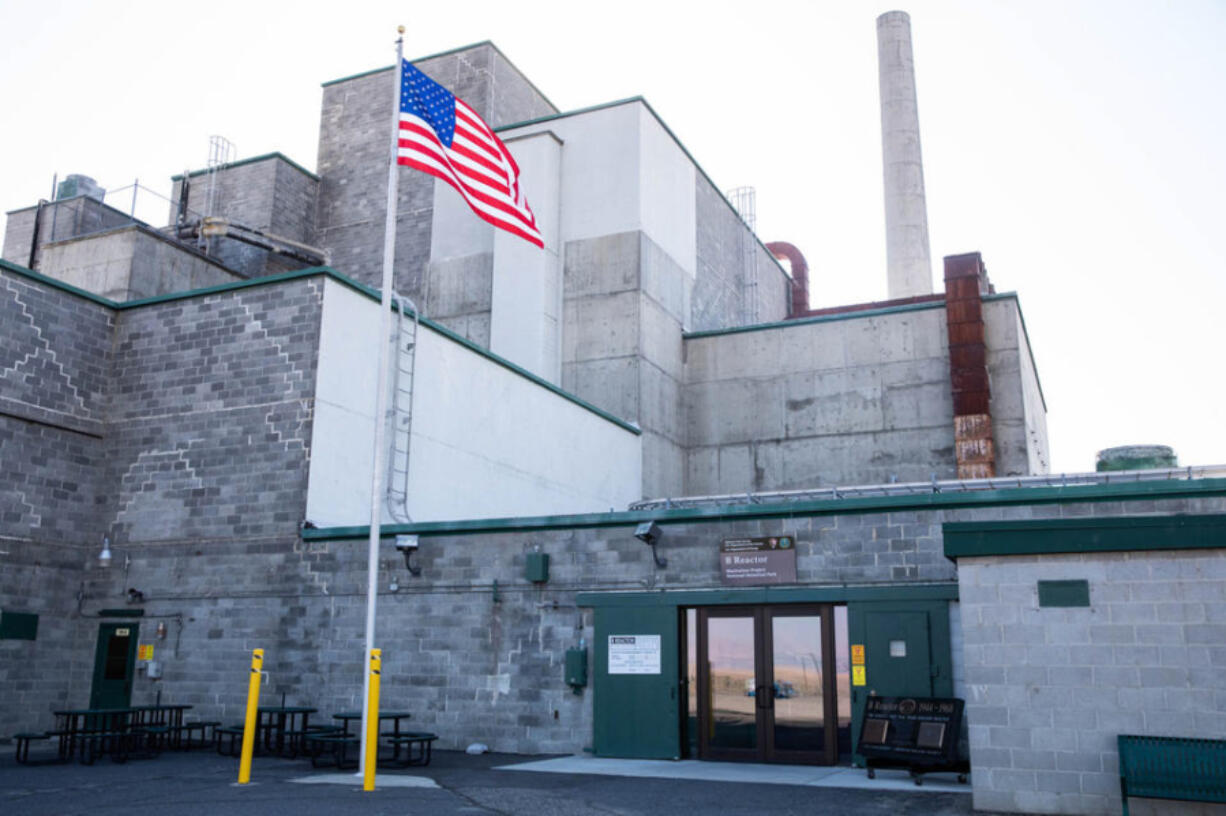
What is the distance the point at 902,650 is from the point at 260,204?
29997 millimetres

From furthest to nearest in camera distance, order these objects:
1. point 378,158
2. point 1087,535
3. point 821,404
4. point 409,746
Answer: point 378,158
point 821,404
point 409,746
point 1087,535

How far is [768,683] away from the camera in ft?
51.5

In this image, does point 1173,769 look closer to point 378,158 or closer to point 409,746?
point 409,746

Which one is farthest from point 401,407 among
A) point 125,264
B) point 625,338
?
point 625,338

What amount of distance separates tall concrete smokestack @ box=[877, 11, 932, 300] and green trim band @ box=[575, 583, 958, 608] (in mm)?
36624

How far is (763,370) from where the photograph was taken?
32594mm

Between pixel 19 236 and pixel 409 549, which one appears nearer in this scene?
pixel 409 549

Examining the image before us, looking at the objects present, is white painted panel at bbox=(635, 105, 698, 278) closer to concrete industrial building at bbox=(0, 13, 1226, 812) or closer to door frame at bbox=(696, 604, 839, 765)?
concrete industrial building at bbox=(0, 13, 1226, 812)

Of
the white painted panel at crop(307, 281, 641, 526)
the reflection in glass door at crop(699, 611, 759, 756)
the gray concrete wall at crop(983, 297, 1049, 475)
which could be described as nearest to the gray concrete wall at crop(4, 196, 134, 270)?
the white painted panel at crop(307, 281, 641, 526)

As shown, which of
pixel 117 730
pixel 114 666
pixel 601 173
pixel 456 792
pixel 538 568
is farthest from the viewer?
pixel 601 173

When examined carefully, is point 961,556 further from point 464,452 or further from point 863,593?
point 464,452

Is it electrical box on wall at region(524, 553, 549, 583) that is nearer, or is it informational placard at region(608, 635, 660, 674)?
informational placard at region(608, 635, 660, 674)

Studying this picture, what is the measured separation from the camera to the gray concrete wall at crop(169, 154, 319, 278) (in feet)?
117

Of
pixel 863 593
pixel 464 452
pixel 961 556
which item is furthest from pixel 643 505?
pixel 961 556
